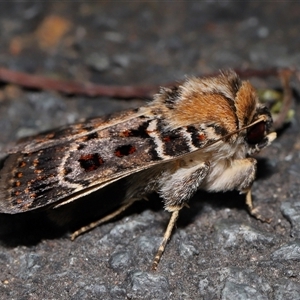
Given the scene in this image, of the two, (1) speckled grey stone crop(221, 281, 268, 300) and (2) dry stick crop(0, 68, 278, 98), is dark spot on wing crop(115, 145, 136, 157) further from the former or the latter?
(2) dry stick crop(0, 68, 278, 98)

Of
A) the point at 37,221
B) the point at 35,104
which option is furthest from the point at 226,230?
the point at 35,104

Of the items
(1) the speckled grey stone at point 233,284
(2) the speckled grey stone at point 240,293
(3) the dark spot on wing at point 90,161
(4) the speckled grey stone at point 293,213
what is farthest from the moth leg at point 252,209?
(3) the dark spot on wing at point 90,161

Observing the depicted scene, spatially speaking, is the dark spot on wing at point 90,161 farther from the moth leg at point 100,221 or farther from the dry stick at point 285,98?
the dry stick at point 285,98

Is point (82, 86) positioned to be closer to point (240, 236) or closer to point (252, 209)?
point (252, 209)

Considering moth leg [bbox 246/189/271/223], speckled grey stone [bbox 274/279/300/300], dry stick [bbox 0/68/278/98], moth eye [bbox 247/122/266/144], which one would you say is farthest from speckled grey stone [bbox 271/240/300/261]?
dry stick [bbox 0/68/278/98]

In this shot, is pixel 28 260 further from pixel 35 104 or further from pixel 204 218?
pixel 35 104

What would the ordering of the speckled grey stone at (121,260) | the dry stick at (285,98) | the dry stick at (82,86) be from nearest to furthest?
1. the speckled grey stone at (121,260)
2. the dry stick at (285,98)
3. the dry stick at (82,86)

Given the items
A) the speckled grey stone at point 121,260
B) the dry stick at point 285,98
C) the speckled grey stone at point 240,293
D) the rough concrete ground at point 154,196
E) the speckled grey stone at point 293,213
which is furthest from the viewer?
the dry stick at point 285,98
